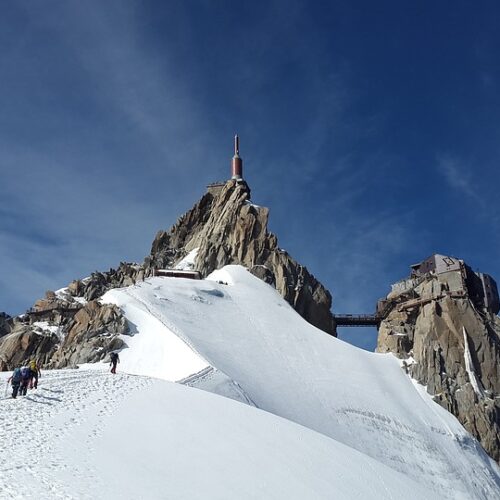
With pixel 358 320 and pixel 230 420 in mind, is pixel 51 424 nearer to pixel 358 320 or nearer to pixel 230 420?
pixel 230 420

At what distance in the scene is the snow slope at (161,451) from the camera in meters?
15.6

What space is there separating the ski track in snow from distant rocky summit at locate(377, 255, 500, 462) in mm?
42083

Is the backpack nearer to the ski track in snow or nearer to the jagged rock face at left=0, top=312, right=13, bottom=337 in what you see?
the ski track in snow

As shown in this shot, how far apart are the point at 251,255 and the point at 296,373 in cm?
2887

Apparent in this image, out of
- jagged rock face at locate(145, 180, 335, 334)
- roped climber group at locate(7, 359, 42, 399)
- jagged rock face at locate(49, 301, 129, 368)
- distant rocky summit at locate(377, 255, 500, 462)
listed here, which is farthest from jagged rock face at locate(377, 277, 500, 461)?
roped climber group at locate(7, 359, 42, 399)

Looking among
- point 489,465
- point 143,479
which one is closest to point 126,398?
point 143,479

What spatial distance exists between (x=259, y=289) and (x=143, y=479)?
172 ft

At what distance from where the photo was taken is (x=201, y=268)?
76.2 meters

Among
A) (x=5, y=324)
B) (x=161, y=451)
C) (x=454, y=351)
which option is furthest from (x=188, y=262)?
(x=161, y=451)

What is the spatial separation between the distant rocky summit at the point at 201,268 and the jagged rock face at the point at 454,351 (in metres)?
11.5

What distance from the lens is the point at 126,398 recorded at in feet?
81.7

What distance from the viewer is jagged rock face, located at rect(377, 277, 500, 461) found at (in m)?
60.3

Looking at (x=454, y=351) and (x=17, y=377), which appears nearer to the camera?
(x=17, y=377)

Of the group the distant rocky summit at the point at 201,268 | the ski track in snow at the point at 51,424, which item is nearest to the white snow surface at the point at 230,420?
the ski track in snow at the point at 51,424
